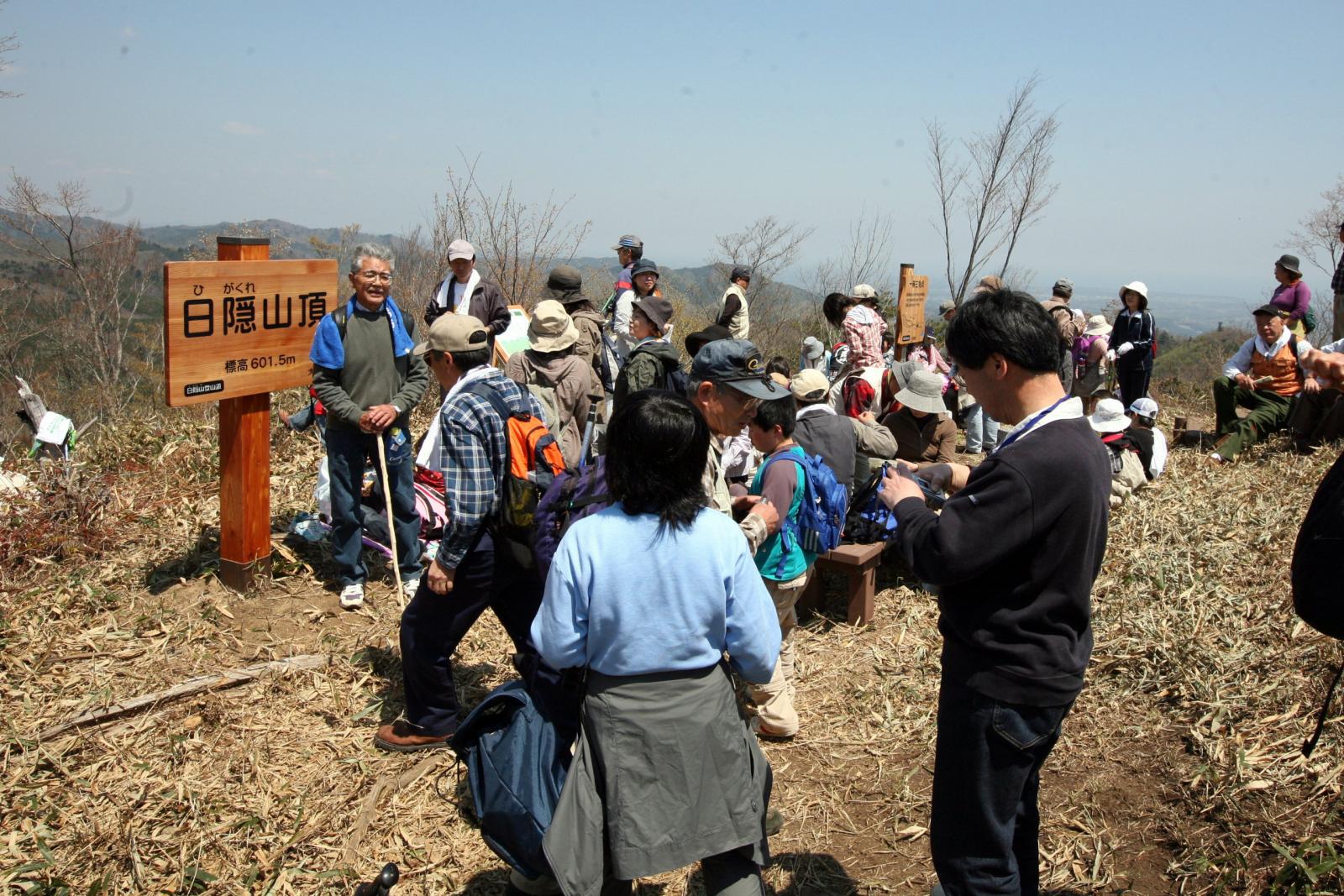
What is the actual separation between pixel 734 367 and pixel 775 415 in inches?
24.8

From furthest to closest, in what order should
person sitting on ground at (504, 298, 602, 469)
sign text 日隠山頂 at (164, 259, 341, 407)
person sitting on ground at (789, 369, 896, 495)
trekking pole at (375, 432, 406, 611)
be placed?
person sitting on ground at (504, 298, 602, 469) < trekking pole at (375, 432, 406, 611) < person sitting on ground at (789, 369, 896, 495) < sign text 日隠山頂 at (164, 259, 341, 407)

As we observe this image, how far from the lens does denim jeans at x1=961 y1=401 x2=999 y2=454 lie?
27.8ft

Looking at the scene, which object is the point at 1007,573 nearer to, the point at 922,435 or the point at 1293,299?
the point at 922,435

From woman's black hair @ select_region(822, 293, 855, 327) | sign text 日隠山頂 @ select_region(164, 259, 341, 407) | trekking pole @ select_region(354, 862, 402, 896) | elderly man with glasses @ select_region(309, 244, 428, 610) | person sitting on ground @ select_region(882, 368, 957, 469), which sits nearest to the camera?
trekking pole @ select_region(354, 862, 402, 896)

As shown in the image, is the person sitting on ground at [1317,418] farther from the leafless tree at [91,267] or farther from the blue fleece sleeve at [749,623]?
the leafless tree at [91,267]

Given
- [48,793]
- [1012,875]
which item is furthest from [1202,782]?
[48,793]

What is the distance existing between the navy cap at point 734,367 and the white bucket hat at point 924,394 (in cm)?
300

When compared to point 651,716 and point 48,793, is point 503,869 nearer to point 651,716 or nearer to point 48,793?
point 651,716

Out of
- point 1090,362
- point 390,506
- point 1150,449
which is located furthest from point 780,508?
point 1090,362

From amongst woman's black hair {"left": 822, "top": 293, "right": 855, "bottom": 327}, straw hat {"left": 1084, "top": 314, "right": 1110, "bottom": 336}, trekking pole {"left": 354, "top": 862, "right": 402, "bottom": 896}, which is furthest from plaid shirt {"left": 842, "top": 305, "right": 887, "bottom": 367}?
trekking pole {"left": 354, "top": 862, "right": 402, "bottom": 896}

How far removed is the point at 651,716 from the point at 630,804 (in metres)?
0.22

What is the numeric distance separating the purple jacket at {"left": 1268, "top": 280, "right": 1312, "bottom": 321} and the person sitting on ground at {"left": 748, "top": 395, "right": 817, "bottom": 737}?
7749 mm

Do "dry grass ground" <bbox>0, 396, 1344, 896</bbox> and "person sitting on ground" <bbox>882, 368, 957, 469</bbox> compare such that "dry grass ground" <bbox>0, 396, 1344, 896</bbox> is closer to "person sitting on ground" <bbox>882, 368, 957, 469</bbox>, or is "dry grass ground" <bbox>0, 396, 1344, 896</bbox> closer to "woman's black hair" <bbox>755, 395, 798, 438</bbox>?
"person sitting on ground" <bbox>882, 368, 957, 469</bbox>

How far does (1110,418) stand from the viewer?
288 inches
